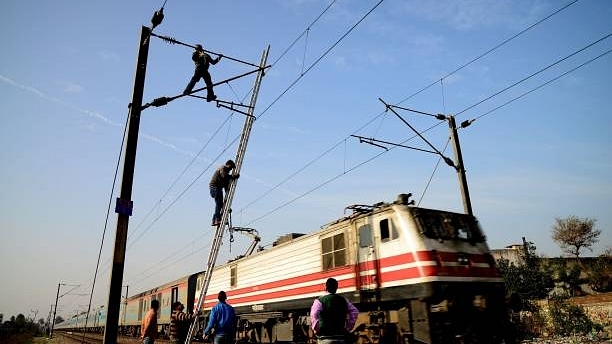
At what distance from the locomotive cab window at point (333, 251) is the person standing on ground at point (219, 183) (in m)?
3.40

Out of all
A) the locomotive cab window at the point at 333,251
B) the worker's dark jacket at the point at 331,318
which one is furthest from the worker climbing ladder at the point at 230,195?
the worker's dark jacket at the point at 331,318

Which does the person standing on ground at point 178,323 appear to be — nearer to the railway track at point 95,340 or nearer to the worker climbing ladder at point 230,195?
the worker climbing ladder at point 230,195

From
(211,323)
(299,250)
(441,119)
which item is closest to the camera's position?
(211,323)

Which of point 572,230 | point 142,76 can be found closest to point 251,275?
point 142,76

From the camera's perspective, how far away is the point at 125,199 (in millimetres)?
8195

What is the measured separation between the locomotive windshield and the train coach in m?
0.03

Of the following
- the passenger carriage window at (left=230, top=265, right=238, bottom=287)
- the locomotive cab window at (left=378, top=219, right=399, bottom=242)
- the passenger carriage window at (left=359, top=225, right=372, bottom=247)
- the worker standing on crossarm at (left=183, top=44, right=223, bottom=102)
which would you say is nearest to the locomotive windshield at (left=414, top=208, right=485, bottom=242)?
the locomotive cab window at (left=378, top=219, right=399, bottom=242)

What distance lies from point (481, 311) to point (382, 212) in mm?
3248

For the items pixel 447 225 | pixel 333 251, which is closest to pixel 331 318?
pixel 447 225

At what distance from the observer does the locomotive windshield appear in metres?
9.80

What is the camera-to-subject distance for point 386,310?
1003 centimetres

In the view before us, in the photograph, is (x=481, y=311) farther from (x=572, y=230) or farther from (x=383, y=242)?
(x=572, y=230)

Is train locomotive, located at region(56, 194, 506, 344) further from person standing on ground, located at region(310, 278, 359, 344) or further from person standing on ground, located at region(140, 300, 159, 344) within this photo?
person standing on ground, located at region(140, 300, 159, 344)

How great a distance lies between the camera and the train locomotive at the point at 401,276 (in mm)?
9008
